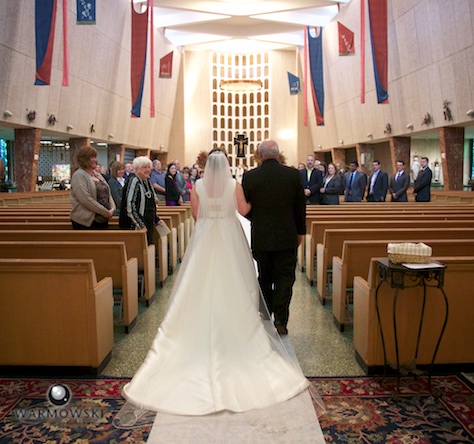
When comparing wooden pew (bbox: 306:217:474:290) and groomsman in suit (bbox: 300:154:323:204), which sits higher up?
groomsman in suit (bbox: 300:154:323:204)

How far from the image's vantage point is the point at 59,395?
2727mm

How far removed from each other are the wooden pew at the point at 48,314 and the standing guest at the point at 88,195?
4.62ft

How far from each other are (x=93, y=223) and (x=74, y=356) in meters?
2.03

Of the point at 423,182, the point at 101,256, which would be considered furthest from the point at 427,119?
the point at 101,256

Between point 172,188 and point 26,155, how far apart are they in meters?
6.37

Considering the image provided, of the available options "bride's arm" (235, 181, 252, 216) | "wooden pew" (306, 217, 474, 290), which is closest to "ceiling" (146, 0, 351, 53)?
"wooden pew" (306, 217, 474, 290)

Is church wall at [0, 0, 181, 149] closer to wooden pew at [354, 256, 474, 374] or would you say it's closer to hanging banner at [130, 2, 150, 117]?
hanging banner at [130, 2, 150, 117]

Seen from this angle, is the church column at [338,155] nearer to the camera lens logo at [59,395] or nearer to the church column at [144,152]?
the church column at [144,152]

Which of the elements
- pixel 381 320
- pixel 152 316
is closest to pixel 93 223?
pixel 152 316

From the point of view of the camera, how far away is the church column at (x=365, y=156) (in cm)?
1797

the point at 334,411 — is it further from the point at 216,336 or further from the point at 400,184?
the point at 400,184

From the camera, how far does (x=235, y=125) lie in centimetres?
2580

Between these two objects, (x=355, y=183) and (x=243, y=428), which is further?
(x=355, y=183)

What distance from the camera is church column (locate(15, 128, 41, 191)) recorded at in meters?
12.6
